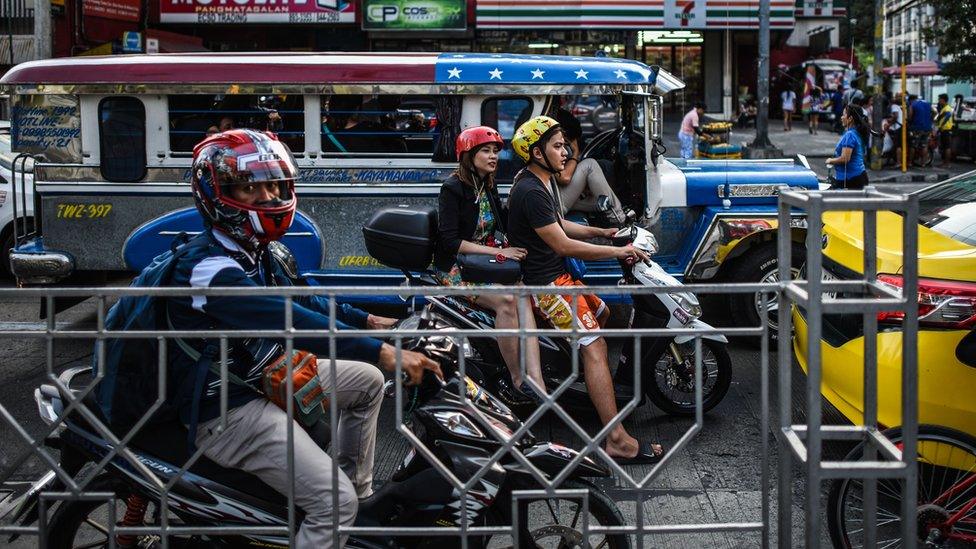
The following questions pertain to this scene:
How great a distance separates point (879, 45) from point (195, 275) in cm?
2326

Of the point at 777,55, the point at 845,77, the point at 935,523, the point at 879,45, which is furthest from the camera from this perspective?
the point at 777,55

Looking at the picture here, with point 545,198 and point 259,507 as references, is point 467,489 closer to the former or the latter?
point 259,507

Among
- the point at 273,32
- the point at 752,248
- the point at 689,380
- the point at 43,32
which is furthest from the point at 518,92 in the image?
the point at 273,32

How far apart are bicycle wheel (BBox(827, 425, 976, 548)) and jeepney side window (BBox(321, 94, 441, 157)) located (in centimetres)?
498

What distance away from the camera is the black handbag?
20.3 ft

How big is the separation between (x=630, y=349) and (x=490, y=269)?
3.33 feet

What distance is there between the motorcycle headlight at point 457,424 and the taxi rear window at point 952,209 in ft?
8.33

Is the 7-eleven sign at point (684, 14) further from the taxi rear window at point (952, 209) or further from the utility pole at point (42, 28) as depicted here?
the taxi rear window at point (952, 209)

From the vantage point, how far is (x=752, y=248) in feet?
Answer: 28.1

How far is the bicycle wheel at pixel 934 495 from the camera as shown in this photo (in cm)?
417

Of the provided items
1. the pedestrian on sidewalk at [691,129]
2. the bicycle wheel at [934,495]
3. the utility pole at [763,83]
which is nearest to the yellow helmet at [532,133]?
the bicycle wheel at [934,495]

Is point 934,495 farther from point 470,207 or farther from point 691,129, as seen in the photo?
point 691,129

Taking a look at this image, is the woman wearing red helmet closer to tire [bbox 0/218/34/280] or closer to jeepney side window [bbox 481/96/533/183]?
jeepney side window [bbox 481/96/533/183]

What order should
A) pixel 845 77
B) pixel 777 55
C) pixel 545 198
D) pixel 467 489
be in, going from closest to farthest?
pixel 467 489, pixel 545 198, pixel 845 77, pixel 777 55
